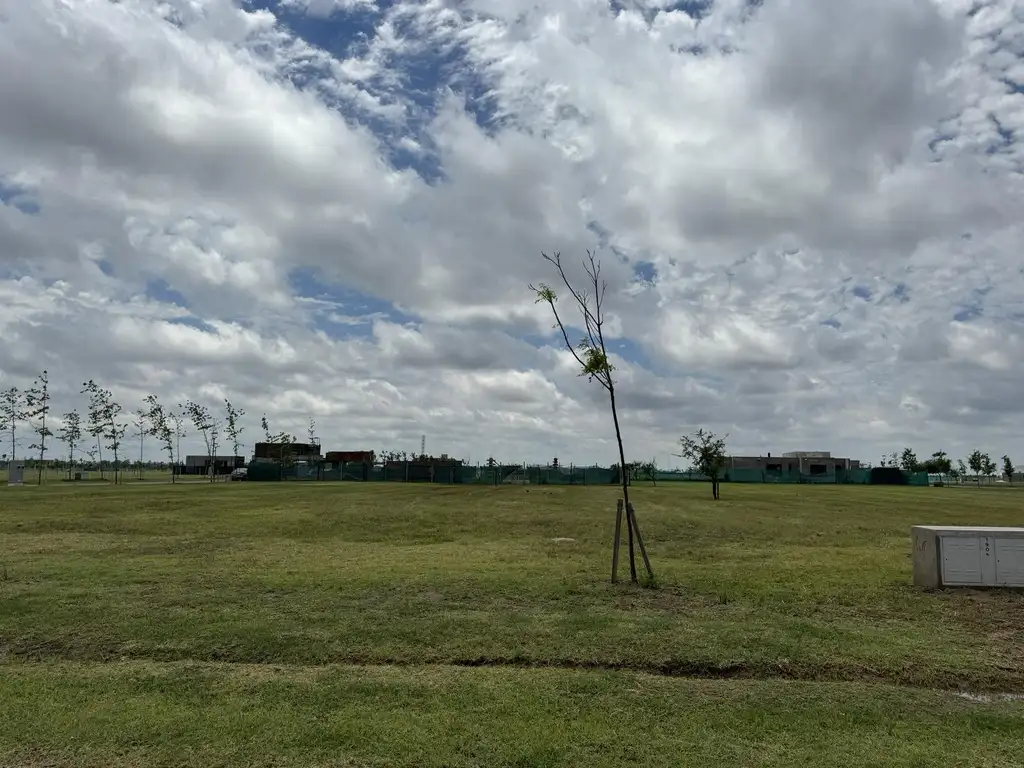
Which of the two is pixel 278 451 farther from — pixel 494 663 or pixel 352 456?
pixel 494 663

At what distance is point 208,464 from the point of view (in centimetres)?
11062

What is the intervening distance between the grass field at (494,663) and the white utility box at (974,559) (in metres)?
0.37

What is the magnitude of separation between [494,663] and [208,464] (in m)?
112

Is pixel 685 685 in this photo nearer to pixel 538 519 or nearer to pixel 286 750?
pixel 286 750

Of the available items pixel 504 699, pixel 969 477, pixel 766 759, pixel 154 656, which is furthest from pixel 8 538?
pixel 969 477

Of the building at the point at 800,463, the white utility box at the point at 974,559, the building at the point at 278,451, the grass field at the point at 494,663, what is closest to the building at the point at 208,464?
the building at the point at 278,451

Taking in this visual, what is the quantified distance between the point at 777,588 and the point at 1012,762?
6.22 m

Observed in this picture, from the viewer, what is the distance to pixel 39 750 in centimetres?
543

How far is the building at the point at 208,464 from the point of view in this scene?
4118 inches

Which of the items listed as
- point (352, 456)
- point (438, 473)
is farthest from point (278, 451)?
point (438, 473)

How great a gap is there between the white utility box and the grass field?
371 millimetres

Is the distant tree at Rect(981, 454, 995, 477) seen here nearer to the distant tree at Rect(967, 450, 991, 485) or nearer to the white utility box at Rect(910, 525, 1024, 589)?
the distant tree at Rect(967, 450, 991, 485)

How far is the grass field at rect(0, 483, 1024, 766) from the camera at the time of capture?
557 centimetres

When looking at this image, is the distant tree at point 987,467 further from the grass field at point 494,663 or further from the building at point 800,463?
the grass field at point 494,663
